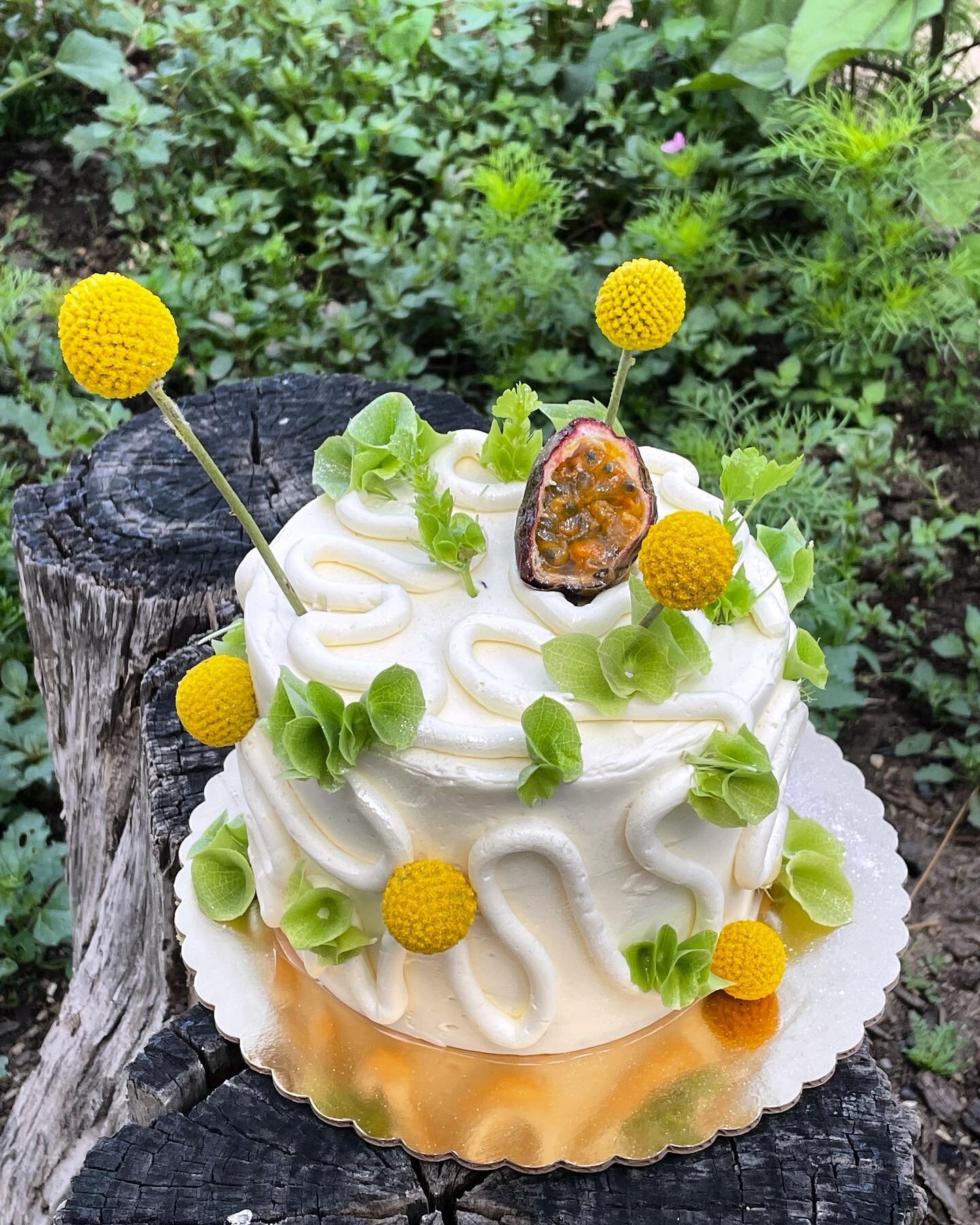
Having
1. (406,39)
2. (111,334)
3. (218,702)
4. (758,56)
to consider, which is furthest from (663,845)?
(406,39)

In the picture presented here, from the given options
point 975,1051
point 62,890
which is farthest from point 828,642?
point 62,890

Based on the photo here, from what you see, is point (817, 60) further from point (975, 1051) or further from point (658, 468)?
point (975, 1051)

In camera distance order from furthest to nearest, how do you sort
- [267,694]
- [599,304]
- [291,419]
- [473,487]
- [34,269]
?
[34,269] → [291,419] → [473,487] → [267,694] → [599,304]

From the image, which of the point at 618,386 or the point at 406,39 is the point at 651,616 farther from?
the point at 406,39

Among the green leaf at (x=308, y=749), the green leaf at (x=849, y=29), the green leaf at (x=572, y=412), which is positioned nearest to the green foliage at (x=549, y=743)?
the green leaf at (x=308, y=749)

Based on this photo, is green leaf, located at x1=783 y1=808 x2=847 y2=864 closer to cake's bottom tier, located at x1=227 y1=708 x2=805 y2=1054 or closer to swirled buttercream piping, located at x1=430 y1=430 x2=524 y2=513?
cake's bottom tier, located at x1=227 y1=708 x2=805 y2=1054

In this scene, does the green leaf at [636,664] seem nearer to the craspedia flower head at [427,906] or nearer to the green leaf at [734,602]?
the green leaf at [734,602]

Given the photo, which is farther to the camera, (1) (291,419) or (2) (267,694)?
(1) (291,419)
